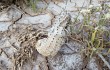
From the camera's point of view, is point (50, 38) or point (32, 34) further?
point (32, 34)

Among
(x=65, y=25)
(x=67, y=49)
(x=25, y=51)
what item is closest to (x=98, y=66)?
(x=67, y=49)

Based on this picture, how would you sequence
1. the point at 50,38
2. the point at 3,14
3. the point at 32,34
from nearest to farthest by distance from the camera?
the point at 50,38, the point at 32,34, the point at 3,14

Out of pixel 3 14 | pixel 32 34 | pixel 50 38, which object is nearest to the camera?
pixel 50 38

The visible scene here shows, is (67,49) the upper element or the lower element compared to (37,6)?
lower

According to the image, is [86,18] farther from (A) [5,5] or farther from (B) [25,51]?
(A) [5,5]

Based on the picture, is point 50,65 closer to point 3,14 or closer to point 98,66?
point 98,66

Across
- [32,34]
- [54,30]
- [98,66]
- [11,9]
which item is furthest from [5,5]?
[98,66]
